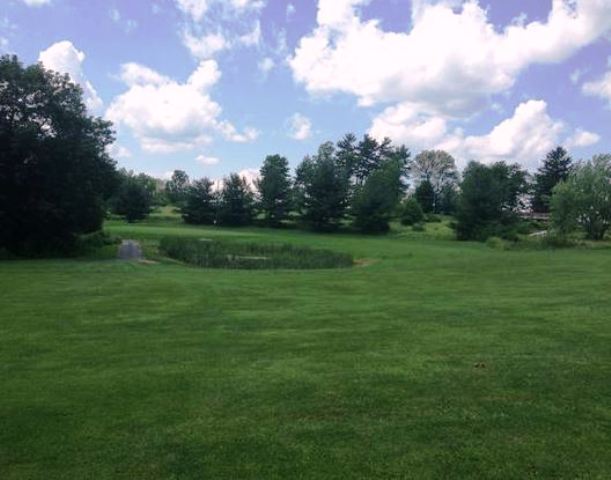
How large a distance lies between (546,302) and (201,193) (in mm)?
71319

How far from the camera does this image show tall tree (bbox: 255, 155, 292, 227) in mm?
79500

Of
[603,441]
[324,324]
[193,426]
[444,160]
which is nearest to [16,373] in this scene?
[193,426]

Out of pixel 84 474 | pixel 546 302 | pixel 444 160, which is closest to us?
pixel 84 474

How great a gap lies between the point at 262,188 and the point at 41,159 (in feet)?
166

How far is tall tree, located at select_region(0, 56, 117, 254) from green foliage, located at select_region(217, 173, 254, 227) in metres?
44.3

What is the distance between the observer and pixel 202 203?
3199 inches

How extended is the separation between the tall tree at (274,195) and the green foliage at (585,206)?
128ft

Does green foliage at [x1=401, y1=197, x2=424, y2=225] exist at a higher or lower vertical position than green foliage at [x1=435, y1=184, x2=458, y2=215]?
lower

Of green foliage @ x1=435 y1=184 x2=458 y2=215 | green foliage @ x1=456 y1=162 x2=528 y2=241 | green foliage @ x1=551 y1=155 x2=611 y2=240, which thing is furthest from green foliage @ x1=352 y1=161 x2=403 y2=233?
green foliage @ x1=435 y1=184 x2=458 y2=215

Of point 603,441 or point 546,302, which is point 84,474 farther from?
point 546,302

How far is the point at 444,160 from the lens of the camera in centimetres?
Answer: 12638

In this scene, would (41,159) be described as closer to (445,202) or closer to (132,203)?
(132,203)

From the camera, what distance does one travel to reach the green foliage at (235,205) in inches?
3150

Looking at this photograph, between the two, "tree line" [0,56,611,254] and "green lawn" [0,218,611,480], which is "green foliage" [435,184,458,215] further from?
"green lawn" [0,218,611,480]
